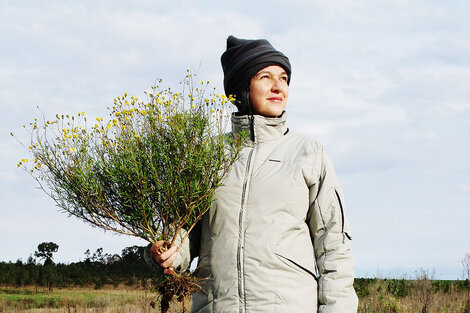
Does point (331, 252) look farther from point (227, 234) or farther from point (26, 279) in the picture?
point (26, 279)

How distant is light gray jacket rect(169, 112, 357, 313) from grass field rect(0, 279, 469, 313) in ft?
17.9

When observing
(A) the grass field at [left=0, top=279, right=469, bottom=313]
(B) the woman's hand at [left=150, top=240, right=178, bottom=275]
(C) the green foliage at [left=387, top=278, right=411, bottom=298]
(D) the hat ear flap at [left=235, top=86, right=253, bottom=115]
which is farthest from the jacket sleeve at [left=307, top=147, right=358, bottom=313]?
(C) the green foliage at [left=387, top=278, right=411, bottom=298]

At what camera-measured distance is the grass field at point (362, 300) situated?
10898 millimetres

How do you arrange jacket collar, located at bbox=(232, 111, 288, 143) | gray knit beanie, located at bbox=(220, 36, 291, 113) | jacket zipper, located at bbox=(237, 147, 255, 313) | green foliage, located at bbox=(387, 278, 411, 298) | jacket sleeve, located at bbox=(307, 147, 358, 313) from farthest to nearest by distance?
1. green foliage, located at bbox=(387, 278, 411, 298)
2. gray knit beanie, located at bbox=(220, 36, 291, 113)
3. jacket collar, located at bbox=(232, 111, 288, 143)
4. jacket sleeve, located at bbox=(307, 147, 358, 313)
5. jacket zipper, located at bbox=(237, 147, 255, 313)

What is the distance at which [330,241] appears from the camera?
325 centimetres

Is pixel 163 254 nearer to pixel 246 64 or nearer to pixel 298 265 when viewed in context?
pixel 298 265

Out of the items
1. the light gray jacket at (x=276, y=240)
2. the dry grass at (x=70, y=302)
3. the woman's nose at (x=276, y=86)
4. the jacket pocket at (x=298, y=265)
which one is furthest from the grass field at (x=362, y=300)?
the woman's nose at (x=276, y=86)

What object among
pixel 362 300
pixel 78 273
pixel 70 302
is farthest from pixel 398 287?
pixel 78 273

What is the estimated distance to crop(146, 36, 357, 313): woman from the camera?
10.0 feet

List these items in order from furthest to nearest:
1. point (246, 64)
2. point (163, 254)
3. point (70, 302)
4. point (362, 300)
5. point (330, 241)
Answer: point (70, 302) → point (362, 300) → point (246, 64) → point (330, 241) → point (163, 254)

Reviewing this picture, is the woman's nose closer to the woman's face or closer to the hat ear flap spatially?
the woman's face

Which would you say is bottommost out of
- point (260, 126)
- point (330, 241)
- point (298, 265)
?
point (298, 265)

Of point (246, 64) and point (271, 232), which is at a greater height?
point (246, 64)

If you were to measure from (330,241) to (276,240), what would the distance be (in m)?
0.40
